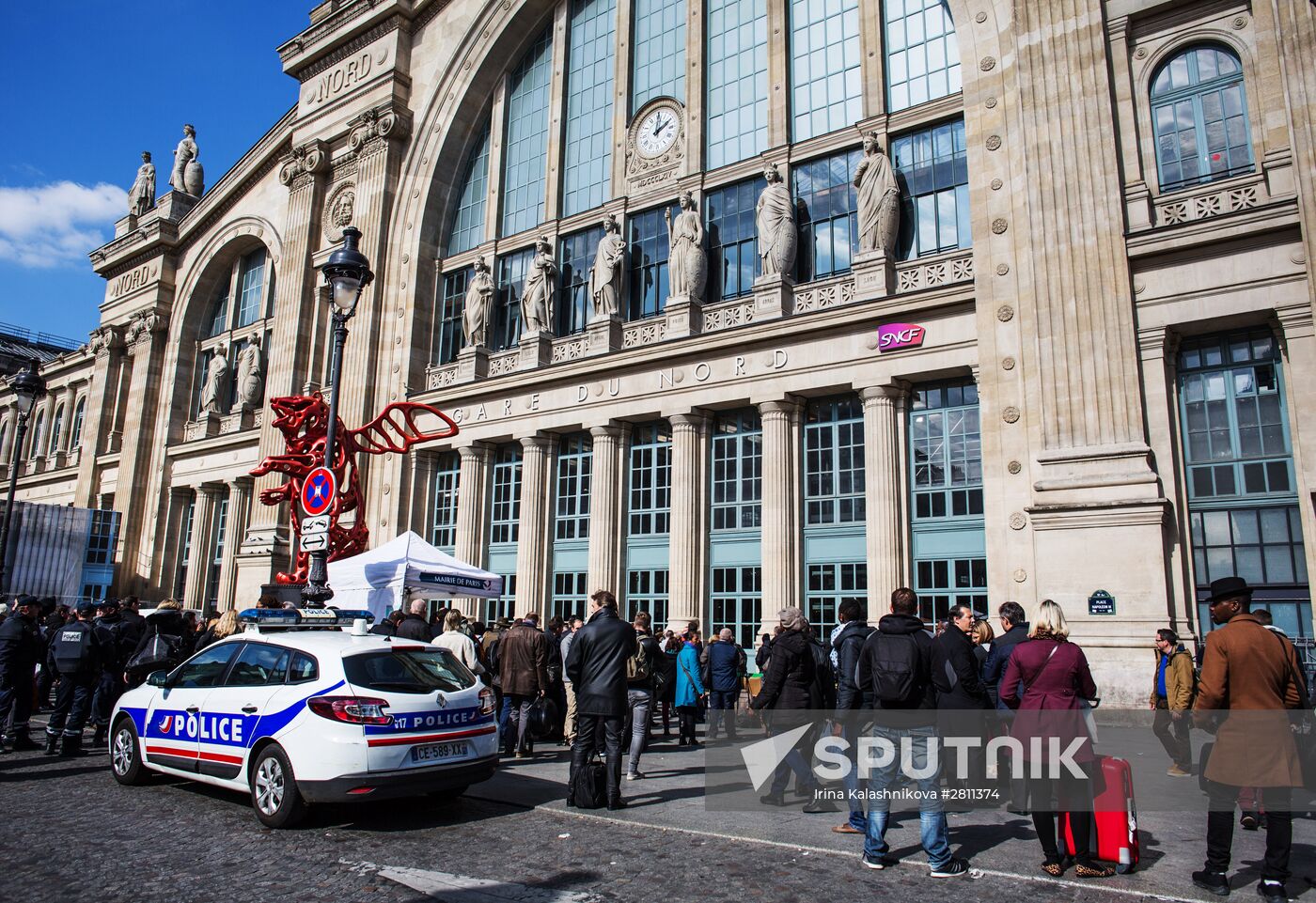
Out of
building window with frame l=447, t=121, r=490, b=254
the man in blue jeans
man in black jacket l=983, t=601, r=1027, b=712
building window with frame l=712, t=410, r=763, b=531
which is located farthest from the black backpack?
building window with frame l=447, t=121, r=490, b=254

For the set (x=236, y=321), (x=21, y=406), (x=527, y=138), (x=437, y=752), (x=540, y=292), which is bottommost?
(x=437, y=752)

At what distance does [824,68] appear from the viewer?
21984mm

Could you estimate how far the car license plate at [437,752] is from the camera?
745 cm

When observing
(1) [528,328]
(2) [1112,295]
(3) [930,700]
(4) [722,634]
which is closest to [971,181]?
(2) [1112,295]

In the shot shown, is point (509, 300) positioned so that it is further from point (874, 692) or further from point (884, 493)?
point (874, 692)

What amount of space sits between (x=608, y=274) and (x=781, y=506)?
8.34 m

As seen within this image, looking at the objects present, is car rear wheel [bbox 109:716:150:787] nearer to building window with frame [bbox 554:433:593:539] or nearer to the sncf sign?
the sncf sign

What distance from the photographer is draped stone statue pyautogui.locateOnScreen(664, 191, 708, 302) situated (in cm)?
2225

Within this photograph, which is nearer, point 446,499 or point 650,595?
point 650,595

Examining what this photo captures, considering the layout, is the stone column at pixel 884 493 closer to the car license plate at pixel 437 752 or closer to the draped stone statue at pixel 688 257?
the draped stone statue at pixel 688 257

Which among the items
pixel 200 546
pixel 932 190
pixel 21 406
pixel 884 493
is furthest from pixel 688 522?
pixel 200 546

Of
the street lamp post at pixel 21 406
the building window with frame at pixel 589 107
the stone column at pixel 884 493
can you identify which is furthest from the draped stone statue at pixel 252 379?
the stone column at pixel 884 493

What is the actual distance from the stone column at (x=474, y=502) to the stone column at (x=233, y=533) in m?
12.6

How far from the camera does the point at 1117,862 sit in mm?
6105
